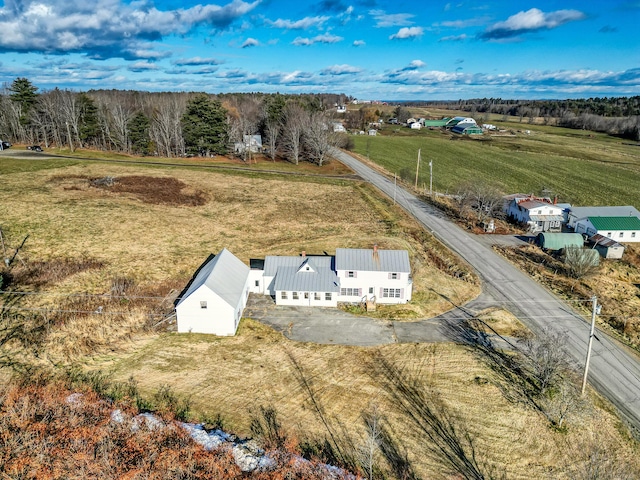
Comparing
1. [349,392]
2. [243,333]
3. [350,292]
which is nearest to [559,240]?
[350,292]

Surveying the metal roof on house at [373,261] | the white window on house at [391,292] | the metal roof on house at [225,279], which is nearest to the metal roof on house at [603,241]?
the metal roof on house at [373,261]

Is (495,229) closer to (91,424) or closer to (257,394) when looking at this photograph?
(257,394)

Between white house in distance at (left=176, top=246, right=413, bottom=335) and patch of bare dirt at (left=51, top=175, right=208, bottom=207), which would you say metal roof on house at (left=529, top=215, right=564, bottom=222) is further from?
patch of bare dirt at (left=51, top=175, right=208, bottom=207)

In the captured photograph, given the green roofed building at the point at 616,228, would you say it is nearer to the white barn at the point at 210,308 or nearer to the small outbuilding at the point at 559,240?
the small outbuilding at the point at 559,240

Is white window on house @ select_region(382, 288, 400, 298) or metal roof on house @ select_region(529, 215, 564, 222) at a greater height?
metal roof on house @ select_region(529, 215, 564, 222)

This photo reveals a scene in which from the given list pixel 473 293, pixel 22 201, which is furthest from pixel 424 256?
pixel 22 201

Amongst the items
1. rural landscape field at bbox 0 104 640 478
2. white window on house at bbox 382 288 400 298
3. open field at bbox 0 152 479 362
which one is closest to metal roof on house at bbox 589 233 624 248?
rural landscape field at bbox 0 104 640 478

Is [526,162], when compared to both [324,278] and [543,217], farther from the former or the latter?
[324,278]
